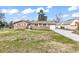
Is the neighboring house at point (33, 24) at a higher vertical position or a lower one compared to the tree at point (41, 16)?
lower

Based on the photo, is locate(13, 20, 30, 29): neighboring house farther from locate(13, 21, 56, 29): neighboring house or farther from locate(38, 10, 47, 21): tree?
locate(38, 10, 47, 21): tree

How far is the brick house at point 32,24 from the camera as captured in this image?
5.65 feet

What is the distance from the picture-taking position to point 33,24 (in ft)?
5.71

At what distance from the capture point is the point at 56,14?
Result: 171 centimetres

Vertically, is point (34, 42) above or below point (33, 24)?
below

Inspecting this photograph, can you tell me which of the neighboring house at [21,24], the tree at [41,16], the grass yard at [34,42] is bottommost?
the grass yard at [34,42]

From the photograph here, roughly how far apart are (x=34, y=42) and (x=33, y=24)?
0.60 ft

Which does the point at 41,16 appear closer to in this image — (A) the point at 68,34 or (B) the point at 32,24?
(B) the point at 32,24

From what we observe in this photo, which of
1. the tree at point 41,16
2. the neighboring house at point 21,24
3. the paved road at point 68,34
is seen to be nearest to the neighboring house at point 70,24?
the paved road at point 68,34

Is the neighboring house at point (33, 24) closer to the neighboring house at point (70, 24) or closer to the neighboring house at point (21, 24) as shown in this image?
the neighboring house at point (21, 24)

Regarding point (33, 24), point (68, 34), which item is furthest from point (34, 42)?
point (68, 34)

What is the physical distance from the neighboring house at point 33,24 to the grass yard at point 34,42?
0.16 feet
